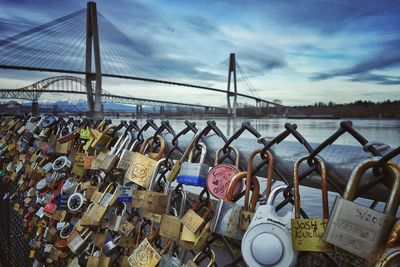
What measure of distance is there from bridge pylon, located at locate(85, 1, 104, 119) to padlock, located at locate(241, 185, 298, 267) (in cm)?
2200

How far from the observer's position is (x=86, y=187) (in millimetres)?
1515

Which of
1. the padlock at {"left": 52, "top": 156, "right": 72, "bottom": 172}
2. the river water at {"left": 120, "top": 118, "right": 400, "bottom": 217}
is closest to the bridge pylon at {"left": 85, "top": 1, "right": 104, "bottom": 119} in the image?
the river water at {"left": 120, "top": 118, "right": 400, "bottom": 217}

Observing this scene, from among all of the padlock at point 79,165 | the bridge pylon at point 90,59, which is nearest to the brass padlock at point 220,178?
the padlock at point 79,165

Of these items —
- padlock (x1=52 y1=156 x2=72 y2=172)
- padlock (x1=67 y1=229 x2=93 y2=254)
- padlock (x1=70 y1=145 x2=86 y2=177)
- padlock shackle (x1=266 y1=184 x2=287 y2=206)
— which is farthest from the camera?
padlock (x1=52 y1=156 x2=72 y2=172)

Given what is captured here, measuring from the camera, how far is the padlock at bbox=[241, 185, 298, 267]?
598 millimetres

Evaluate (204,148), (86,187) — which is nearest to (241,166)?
(204,148)

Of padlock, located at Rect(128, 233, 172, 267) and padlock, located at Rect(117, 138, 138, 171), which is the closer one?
padlock, located at Rect(128, 233, 172, 267)

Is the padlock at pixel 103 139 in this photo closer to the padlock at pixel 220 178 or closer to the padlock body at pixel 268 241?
the padlock at pixel 220 178

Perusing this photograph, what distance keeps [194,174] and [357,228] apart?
1.31ft

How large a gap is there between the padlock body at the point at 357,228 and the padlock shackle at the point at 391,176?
0.10ft

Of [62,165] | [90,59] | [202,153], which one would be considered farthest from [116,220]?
[90,59]

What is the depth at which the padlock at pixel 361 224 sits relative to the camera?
1.65 ft

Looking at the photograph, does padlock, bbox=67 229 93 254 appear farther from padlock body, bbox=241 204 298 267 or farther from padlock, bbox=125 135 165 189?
padlock body, bbox=241 204 298 267

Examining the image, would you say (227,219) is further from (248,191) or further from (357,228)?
(357,228)
